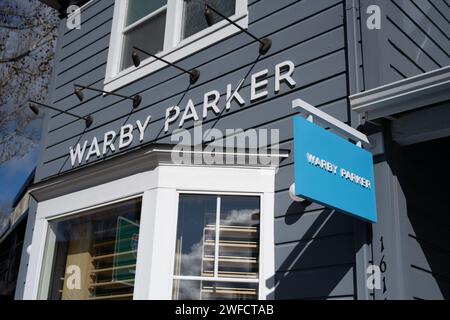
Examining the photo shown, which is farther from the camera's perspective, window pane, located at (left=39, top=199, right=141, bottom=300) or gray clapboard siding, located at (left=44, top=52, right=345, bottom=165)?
window pane, located at (left=39, top=199, right=141, bottom=300)

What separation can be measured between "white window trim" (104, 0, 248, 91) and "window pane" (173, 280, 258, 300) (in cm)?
219

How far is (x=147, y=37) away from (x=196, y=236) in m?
2.58

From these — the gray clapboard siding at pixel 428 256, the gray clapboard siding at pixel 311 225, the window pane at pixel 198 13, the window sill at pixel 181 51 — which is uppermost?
the window pane at pixel 198 13

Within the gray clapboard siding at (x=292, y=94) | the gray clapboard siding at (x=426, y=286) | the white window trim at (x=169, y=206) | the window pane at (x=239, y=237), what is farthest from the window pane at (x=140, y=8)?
the gray clapboard siding at (x=426, y=286)

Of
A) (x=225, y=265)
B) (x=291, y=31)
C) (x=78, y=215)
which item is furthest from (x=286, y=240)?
(x=78, y=215)

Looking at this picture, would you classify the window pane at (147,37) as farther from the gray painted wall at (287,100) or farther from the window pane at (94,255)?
the window pane at (94,255)

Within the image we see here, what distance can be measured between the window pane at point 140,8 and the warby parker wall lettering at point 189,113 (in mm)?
1341

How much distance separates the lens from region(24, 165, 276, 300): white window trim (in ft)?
13.7

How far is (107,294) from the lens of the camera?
4938mm

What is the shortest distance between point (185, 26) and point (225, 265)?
8.38ft

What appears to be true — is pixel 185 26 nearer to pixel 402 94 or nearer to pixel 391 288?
pixel 402 94

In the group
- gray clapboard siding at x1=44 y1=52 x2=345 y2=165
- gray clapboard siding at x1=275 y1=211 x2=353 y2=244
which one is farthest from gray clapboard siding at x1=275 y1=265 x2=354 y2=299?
gray clapboard siding at x1=44 y1=52 x2=345 y2=165

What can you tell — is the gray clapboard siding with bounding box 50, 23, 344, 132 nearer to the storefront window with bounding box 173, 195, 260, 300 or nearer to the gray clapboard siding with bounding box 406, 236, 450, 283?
the storefront window with bounding box 173, 195, 260, 300

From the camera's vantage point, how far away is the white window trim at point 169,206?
4.19 meters
